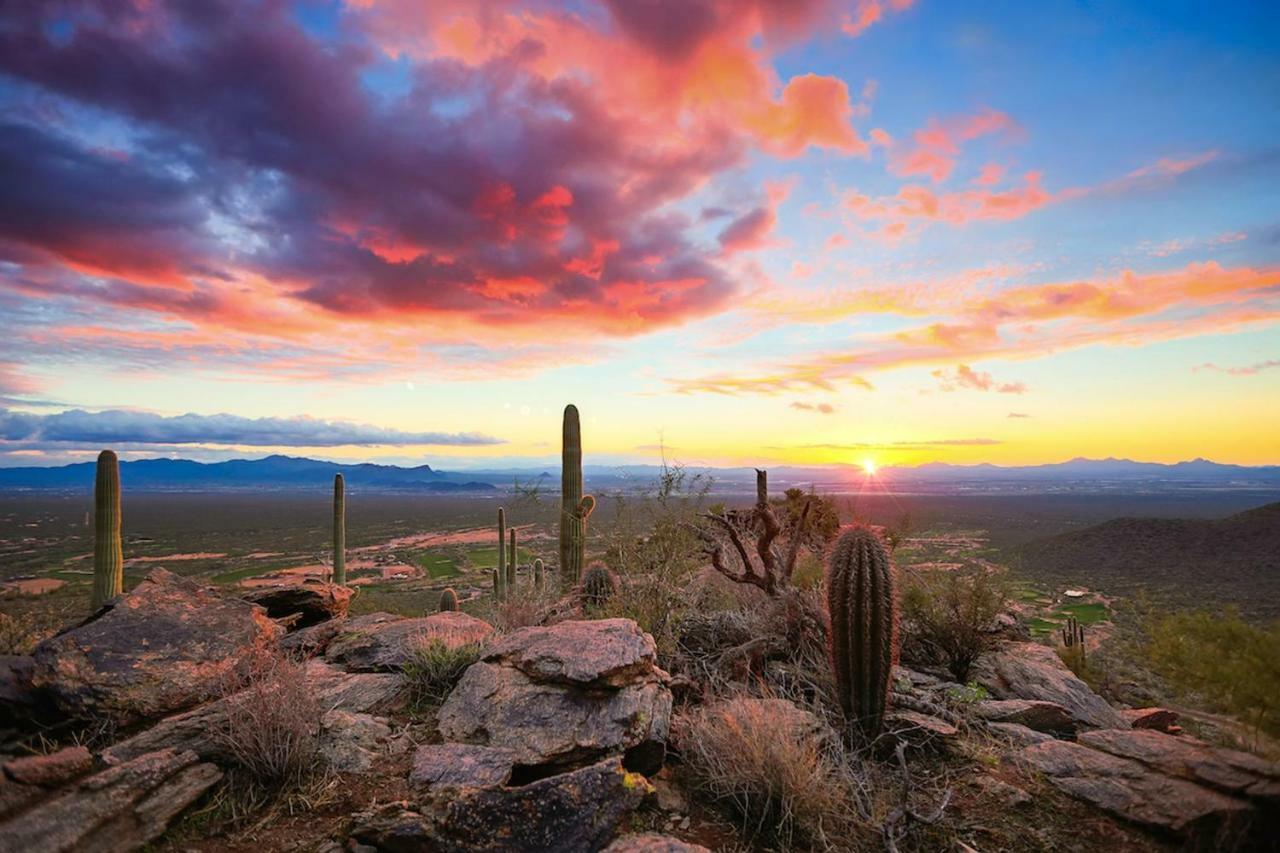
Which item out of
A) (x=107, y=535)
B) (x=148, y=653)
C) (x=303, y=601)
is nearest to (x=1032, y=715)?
(x=148, y=653)

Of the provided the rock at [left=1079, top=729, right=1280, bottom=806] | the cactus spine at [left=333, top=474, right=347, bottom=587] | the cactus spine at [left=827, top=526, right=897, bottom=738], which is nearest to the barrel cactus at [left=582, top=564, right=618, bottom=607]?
the cactus spine at [left=827, top=526, right=897, bottom=738]

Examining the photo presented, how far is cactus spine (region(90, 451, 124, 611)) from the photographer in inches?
468

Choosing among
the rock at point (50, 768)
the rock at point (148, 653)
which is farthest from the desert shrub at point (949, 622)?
the rock at point (50, 768)

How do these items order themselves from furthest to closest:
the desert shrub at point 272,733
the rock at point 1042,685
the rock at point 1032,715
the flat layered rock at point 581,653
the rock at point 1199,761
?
the rock at point 1042,685 → the rock at point 1032,715 → the flat layered rock at point 581,653 → the desert shrub at point 272,733 → the rock at point 1199,761

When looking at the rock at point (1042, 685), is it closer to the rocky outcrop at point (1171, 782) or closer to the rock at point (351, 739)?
the rocky outcrop at point (1171, 782)

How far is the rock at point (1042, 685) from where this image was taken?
732cm

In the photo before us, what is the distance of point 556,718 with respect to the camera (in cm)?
509

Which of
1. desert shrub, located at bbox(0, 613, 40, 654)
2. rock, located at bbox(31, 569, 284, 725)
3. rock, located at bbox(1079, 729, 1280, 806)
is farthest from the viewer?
desert shrub, located at bbox(0, 613, 40, 654)

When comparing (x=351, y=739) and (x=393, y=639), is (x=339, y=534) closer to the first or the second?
(x=393, y=639)

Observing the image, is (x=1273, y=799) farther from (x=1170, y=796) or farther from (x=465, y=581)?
(x=465, y=581)

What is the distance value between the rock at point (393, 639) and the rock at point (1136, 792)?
522 centimetres

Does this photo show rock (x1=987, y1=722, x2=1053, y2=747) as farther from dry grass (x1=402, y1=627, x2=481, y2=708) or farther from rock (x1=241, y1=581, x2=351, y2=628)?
rock (x1=241, y1=581, x2=351, y2=628)

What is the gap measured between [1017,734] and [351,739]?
5760 mm

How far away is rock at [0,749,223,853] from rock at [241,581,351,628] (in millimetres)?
4936
